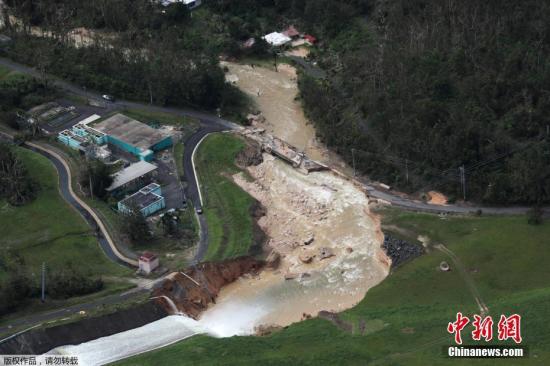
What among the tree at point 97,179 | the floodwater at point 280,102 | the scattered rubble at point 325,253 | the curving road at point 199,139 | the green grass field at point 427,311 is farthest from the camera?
the floodwater at point 280,102

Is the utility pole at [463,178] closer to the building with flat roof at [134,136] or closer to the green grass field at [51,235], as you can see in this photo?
the building with flat roof at [134,136]

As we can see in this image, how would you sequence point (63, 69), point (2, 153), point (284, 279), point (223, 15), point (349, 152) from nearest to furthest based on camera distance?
1. point (284, 279)
2. point (2, 153)
3. point (349, 152)
4. point (63, 69)
5. point (223, 15)

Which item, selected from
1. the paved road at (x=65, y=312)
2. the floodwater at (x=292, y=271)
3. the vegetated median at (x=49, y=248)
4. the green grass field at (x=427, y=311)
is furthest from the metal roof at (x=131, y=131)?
the green grass field at (x=427, y=311)

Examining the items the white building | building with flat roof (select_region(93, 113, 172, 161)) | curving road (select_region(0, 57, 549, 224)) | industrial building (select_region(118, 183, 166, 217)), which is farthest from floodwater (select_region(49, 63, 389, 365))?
the white building

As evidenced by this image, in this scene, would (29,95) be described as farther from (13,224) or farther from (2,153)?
(13,224)

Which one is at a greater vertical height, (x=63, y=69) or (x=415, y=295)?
(x=63, y=69)

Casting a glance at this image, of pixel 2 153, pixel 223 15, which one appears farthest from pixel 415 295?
pixel 223 15

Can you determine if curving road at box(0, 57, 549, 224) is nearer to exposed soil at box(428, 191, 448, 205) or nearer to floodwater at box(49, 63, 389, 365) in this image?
exposed soil at box(428, 191, 448, 205)
